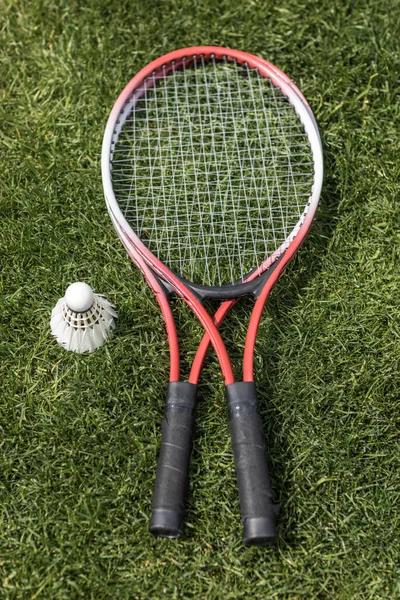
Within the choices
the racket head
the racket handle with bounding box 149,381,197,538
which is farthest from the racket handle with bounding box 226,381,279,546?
the racket head

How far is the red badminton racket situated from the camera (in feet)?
10.00

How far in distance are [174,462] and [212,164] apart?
1.63 m

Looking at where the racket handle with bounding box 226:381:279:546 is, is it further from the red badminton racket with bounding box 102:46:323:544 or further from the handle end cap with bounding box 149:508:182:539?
the handle end cap with bounding box 149:508:182:539

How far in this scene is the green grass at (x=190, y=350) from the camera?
9.64 ft

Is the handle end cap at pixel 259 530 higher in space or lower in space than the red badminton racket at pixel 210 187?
lower

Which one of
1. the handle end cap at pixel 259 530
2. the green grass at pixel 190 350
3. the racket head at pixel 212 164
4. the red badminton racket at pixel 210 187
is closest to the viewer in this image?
the handle end cap at pixel 259 530

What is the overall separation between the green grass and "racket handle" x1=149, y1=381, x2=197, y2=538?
188mm

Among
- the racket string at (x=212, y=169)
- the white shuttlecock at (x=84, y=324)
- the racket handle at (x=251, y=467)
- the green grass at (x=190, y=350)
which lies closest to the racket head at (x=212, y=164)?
the racket string at (x=212, y=169)

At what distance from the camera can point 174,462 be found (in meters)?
2.87

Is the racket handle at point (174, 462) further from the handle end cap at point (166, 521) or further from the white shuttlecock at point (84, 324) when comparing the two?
the white shuttlecock at point (84, 324)

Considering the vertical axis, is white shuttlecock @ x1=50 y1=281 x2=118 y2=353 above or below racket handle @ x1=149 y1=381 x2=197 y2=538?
above

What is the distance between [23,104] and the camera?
12.7 feet

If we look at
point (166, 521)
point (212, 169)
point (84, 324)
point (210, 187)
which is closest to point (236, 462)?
point (166, 521)

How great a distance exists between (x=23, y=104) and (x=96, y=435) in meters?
1.92
